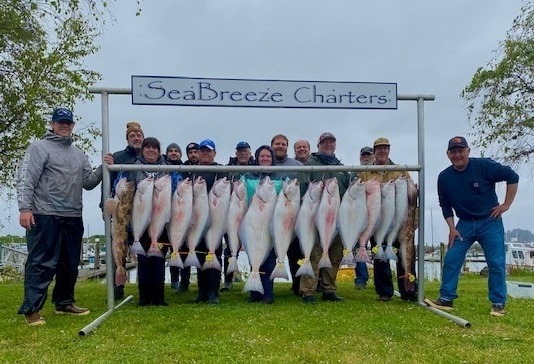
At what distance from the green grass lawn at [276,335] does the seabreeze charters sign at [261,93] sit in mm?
2288

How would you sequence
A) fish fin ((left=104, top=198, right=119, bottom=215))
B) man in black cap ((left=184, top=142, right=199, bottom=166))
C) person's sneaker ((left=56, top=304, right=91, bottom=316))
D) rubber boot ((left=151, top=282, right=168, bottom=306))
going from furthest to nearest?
man in black cap ((left=184, top=142, right=199, bottom=166)), rubber boot ((left=151, top=282, right=168, bottom=306)), person's sneaker ((left=56, top=304, right=91, bottom=316)), fish fin ((left=104, top=198, right=119, bottom=215))

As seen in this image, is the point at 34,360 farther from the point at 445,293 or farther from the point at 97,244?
the point at 97,244

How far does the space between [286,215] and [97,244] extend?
708 inches

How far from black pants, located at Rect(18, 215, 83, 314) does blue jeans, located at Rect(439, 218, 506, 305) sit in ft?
14.0

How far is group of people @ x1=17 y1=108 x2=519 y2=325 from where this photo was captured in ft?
18.6

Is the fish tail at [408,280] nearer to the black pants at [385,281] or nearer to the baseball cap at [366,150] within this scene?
the black pants at [385,281]

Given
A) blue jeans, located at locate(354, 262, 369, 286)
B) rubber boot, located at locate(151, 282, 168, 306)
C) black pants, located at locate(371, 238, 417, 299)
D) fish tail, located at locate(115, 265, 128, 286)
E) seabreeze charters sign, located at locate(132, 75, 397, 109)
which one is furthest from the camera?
blue jeans, located at locate(354, 262, 369, 286)

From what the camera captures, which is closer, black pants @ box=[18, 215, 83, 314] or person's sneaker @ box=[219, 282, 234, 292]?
black pants @ box=[18, 215, 83, 314]

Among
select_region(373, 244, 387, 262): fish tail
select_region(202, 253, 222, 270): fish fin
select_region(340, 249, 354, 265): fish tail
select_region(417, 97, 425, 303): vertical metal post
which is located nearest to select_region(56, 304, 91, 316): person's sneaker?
select_region(202, 253, 222, 270): fish fin

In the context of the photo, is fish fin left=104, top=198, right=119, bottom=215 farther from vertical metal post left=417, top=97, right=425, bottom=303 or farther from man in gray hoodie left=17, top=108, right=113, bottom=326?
vertical metal post left=417, top=97, right=425, bottom=303

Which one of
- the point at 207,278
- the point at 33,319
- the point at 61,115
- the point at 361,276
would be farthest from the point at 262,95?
the point at 361,276

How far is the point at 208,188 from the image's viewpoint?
657 centimetres

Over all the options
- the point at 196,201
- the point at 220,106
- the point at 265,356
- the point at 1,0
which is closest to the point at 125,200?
the point at 196,201

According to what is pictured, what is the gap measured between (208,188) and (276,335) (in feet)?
7.25
